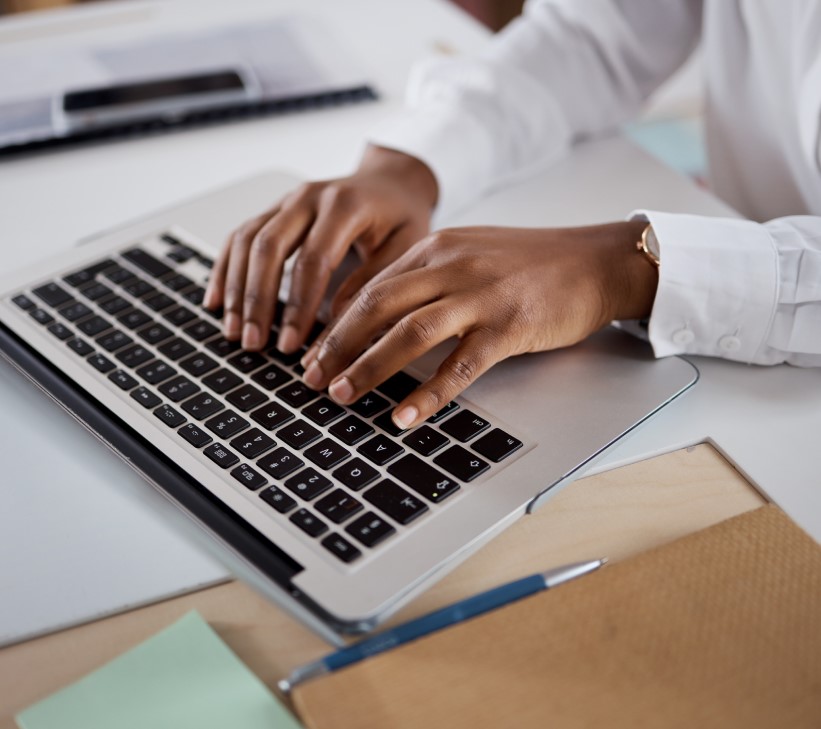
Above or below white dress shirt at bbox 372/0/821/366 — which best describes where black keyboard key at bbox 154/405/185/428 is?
below

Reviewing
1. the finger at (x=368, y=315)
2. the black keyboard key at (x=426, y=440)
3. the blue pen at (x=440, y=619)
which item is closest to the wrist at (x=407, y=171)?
the finger at (x=368, y=315)

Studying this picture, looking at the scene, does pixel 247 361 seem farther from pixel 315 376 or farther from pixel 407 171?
pixel 407 171

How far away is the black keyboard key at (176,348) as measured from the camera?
23.9 inches

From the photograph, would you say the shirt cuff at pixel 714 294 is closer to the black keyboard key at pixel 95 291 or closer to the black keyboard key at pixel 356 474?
the black keyboard key at pixel 356 474

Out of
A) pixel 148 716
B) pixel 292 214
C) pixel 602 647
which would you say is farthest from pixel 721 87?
pixel 148 716

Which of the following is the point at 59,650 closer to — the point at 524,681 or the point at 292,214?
the point at 524,681

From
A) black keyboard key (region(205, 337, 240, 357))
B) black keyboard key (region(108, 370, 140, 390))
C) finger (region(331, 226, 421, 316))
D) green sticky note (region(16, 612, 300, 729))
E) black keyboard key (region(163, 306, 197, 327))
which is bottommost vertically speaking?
green sticky note (region(16, 612, 300, 729))

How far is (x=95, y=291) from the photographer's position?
68 cm

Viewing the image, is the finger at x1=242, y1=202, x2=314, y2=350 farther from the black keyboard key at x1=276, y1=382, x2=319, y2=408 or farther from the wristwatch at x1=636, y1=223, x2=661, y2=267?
the wristwatch at x1=636, y1=223, x2=661, y2=267

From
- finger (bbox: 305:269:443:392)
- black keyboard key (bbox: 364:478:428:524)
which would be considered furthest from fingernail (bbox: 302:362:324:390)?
black keyboard key (bbox: 364:478:428:524)

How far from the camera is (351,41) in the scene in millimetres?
1165

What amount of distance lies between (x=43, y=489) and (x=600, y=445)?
1.10 feet

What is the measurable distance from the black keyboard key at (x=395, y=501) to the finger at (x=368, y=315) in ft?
0.34

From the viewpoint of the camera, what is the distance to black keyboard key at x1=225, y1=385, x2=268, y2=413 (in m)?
0.55
